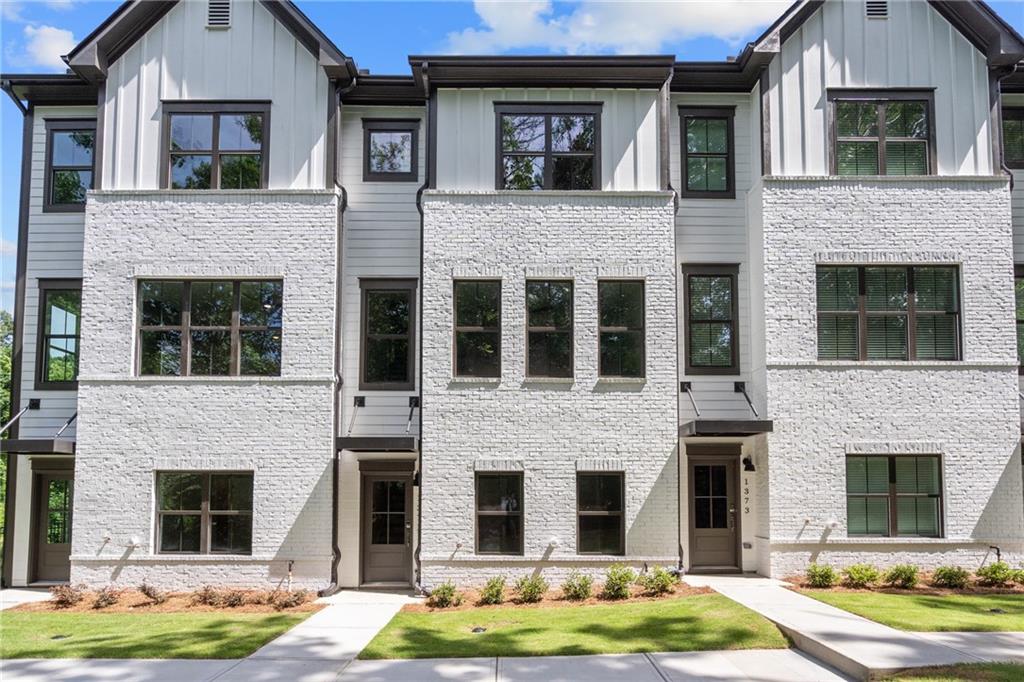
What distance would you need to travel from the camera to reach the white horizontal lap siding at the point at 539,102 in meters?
15.5

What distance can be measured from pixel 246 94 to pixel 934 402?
1362 cm

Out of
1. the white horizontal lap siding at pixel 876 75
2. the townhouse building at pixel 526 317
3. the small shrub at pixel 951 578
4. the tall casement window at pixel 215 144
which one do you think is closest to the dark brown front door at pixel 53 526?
the townhouse building at pixel 526 317

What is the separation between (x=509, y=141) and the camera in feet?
51.4

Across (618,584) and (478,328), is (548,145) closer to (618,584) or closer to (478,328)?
(478,328)

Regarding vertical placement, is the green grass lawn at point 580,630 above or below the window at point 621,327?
below

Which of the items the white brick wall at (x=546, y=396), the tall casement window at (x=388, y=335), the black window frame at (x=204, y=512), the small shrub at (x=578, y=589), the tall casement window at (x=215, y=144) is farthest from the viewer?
the tall casement window at (x=388, y=335)

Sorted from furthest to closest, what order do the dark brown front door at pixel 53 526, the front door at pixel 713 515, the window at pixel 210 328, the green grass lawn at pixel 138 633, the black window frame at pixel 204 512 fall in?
the dark brown front door at pixel 53 526
the front door at pixel 713 515
the window at pixel 210 328
the black window frame at pixel 204 512
the green grass lawn at pixel 138 633

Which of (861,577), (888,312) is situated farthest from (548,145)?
(861,577)

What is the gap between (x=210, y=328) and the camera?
15.3 m

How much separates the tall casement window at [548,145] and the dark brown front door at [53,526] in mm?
10183

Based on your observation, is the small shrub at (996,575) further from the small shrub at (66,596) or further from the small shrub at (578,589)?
A: the small shrub at (66,596)

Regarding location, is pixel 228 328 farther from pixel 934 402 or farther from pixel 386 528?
pixel 934 402

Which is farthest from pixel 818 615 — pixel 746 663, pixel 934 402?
pixel 934 402

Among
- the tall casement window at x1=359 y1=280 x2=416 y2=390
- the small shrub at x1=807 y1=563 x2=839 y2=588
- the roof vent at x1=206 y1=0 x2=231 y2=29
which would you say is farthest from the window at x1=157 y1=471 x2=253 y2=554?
the small shrub at x1=807 y1=563 x2=839 y2=588
